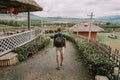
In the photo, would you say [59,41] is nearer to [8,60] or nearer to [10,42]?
[8,60]

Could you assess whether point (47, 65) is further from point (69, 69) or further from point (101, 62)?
point (101, 62)

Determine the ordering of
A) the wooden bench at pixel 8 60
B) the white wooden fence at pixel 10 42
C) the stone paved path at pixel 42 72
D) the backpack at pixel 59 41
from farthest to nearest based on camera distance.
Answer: the white wooden fence at pixel 10 42 → the wooden bench at pixel 8 60 → the backpack at pixel 59 41 → the stone paved path at pixel 42 72

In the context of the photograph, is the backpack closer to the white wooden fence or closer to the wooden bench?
the wooden bench

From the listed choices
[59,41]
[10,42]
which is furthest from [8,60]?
[59,41]

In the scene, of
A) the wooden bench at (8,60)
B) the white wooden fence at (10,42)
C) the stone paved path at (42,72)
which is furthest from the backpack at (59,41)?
the white wooden fence at (10,42)

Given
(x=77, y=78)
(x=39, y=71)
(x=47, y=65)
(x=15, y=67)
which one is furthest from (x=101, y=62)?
(x=15, y=67)

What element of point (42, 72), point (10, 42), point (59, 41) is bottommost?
point (42, 72)

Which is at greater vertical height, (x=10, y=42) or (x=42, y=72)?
(x=10, y=42)

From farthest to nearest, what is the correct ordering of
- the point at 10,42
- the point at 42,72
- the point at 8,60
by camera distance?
1. the point at 10,42
2. the point at 8,60
3. the point at 42,72

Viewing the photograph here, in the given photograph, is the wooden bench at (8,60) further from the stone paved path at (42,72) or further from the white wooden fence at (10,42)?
the white wooden fence at (10,42)

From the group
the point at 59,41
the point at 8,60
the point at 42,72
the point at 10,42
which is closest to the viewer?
the point at 42,72

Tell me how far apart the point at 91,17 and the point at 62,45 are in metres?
5.21

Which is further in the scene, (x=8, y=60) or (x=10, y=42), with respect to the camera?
(x=10, y=42)

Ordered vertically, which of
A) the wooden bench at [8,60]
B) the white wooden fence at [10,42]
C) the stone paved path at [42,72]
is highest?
the white wooden fence at [10,42]
